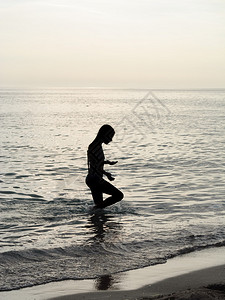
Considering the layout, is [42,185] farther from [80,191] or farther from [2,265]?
[2,265]

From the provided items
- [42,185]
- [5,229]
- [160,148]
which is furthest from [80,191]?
[160,148]

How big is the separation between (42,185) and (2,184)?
1.15 m

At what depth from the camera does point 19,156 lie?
23.2 meters

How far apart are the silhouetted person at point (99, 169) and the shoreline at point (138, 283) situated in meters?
3.09

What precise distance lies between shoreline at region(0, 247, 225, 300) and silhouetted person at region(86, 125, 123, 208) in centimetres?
309

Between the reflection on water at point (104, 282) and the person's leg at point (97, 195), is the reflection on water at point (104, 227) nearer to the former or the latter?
the person's leg at point (97, 195)

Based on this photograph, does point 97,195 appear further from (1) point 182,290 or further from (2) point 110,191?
(1) point 182,290

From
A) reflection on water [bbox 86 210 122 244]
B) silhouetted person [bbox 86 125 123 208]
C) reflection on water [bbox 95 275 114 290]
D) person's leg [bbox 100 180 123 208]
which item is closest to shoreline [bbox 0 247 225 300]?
reflection on water [bbox 95 275 114 290]

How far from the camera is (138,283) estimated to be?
675 cm

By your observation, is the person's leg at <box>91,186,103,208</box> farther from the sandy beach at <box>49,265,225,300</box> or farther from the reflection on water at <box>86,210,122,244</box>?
the sandy beach at <box>49,265,225,300</box>

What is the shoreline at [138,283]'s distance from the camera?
627cm

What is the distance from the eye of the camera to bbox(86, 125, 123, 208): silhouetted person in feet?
33.0

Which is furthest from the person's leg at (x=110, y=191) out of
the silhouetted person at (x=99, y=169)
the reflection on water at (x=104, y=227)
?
the reflection on water at (x=104, y=227)

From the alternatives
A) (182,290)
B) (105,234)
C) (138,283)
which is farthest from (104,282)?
(105,234)
